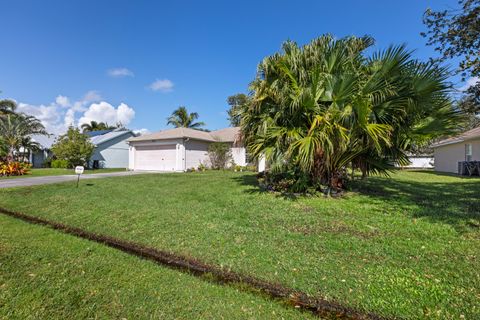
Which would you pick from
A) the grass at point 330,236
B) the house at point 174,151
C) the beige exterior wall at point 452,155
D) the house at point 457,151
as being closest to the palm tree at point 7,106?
the house at point 174,151

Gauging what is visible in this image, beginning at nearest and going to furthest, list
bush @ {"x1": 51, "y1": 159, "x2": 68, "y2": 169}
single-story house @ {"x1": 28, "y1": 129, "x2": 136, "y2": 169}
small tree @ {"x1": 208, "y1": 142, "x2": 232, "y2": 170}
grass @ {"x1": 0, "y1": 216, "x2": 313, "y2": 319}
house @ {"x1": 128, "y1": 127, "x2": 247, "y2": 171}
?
grass @ {"x1": 0, "y1": 216, "x2": 313, "y2": 319} → house @ {"x1": 128, "y1": 127, "x2": 247, "y2": 171} → small tree @ {"x1": 208, "y1": 142, "x2": 232, "y2": 170} → bush @ {"x1": 51, "y1": 159, "x2": 68, "y2": 169} → single-story house @ {"x1": 28, "y1": 129, "x2": 136, "y2": 169}

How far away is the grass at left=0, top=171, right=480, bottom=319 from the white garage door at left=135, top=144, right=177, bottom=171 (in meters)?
11.9

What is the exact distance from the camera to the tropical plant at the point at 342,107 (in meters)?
6.49

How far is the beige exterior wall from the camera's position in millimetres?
16766

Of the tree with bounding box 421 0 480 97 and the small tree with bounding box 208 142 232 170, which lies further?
the small tree with bounding box 208 142 232 170

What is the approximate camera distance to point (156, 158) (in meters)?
21.1

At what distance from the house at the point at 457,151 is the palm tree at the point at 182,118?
87.1 feet

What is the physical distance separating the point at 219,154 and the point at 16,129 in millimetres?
21332

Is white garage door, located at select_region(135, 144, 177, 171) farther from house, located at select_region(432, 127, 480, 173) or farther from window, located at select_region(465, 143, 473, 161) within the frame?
window, located at select_region(465, 143, 473, 161)

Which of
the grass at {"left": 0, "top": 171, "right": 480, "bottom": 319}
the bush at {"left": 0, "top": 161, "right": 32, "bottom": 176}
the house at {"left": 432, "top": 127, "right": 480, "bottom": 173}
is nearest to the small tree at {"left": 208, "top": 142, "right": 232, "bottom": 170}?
the grass at {"left": 0, "top": 171, "right": 480, "bottom": 319}

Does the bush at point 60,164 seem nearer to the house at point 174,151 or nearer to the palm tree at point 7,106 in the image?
the house at point 174,151

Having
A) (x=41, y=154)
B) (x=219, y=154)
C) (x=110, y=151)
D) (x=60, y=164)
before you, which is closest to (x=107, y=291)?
(x=219, y=154)

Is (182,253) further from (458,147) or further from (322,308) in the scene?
(458,147)

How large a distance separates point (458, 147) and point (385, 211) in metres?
18.6
